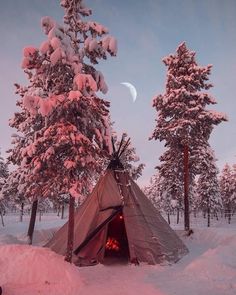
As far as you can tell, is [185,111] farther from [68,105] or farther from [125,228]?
[68,105]

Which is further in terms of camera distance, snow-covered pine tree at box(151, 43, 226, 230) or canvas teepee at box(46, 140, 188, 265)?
snow-covered pine tree at box(151, 43, 226, 230)

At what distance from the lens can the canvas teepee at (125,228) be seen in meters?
15.1

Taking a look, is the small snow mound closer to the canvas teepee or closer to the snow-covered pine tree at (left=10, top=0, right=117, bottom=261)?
the snow-covered pine tree at (left=10, top=0, right=117, bottom=261)

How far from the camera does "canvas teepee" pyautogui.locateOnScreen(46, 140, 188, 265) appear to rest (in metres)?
15.1

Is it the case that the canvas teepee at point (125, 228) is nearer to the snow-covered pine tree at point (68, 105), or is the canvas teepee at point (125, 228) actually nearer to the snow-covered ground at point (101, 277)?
the snow-covered ground at point (101, 277)

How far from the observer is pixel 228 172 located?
67312mm

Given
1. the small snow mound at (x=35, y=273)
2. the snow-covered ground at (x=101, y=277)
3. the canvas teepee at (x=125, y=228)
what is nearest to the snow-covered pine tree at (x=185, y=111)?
the canvas teepee at (x=125, y=228)

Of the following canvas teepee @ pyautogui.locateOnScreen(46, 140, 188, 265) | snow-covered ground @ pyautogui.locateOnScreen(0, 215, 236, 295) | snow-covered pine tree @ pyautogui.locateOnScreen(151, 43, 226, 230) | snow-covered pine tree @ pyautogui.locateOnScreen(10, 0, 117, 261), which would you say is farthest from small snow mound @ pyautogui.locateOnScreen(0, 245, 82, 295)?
snow-covered pine tree @ pyautogui.locateOnScreen(151, 43, 226, 230)

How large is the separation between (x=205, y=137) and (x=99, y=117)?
13.9 meters

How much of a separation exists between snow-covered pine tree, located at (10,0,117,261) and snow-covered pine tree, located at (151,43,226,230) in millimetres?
11491

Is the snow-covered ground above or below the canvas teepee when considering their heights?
below

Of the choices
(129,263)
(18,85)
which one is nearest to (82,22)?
(129,263)

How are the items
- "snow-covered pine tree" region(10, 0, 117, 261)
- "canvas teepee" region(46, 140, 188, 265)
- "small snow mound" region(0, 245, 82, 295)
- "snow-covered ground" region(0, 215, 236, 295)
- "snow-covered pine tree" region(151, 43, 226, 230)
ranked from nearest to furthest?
"small snow mound" region(0, 245, 82, 295)
"snow-covered ground" region(0, 215, 236, 295)
"snow-covered pine tree" region(10, 0, 117, 261)
"canvas teepee" region(46, 140, 188, 265)
"snow-covered pine tree" region(151, 43, 226, 230)

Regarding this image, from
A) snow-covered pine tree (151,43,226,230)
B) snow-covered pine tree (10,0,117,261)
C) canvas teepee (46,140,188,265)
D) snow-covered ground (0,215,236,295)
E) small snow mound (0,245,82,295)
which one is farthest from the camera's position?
snow-covered pine tree (151,43,226,230)
